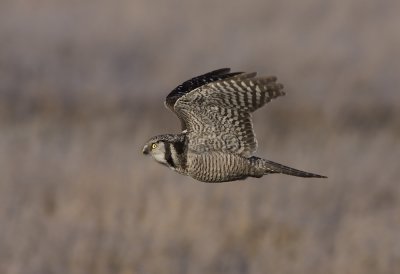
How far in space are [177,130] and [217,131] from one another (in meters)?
6.08

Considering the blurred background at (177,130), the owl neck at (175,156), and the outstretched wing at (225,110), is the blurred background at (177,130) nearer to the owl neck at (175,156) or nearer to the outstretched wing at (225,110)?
the outstretched wing at (225,110)

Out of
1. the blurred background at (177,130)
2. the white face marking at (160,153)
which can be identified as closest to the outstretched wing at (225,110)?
the white face marking at (160,153)

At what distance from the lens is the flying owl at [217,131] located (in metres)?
5.05

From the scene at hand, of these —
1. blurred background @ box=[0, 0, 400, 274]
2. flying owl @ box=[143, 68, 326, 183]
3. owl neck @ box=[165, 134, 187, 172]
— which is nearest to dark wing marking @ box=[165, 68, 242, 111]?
flying owl @ box=[143, 68, 326, 183]

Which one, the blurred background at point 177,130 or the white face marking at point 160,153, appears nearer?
the white face marking at point 160,153

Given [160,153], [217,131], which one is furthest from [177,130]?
[160,153]

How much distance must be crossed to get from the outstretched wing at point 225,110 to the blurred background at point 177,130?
312cm

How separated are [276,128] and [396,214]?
7.56ft

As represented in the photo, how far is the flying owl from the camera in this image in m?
5.05

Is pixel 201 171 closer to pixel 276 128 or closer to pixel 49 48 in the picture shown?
pixel 276 128

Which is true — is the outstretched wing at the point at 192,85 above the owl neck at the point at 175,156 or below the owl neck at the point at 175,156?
above

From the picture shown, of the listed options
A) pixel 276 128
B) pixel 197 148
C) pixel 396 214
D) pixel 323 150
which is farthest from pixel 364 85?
pixel 197 148

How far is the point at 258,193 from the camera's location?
9.19 metres

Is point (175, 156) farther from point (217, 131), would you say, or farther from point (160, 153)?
point (217, 131)
